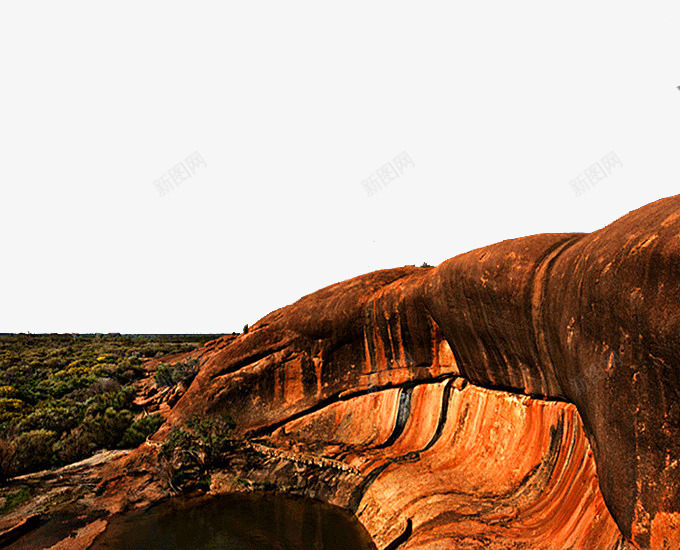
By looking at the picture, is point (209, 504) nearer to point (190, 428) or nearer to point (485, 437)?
point (190, 428)

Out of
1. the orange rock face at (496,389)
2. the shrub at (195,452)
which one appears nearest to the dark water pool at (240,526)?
the orange rock face at (496,389)

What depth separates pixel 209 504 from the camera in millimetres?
16531

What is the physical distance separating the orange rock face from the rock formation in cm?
5

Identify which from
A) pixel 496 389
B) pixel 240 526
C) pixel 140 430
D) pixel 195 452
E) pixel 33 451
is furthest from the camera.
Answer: pixel 140 430

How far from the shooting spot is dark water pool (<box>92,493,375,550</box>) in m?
13.5

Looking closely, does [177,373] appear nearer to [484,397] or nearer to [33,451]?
[33,451]

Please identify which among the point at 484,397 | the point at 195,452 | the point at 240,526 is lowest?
the point at 484,397

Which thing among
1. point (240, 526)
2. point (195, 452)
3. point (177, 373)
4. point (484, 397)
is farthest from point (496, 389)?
point (177, 373)

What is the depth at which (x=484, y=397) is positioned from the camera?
599 inches

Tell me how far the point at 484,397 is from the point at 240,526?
36.2 feet

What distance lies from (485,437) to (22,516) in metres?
18.9

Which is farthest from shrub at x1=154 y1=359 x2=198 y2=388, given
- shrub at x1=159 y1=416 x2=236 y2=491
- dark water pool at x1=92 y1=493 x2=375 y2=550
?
dark water pool at x1=92 y1=493 x2=375 y2=550

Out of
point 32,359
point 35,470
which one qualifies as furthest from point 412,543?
point 32,359

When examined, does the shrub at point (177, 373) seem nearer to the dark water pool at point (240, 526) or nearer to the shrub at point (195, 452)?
the shrub at point (195, 452)
